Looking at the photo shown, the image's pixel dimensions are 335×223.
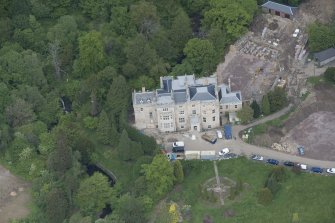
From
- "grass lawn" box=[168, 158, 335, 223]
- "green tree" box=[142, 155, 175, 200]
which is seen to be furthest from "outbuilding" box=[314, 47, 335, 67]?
"green tree" box=[142, 155, 175, 200]

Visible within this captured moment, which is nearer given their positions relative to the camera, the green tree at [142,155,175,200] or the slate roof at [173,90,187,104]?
the green tree at [142,155,175,200]

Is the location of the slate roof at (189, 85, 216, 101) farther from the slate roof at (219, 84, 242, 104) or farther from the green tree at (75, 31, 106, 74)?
the green tree at (75, 31, 106, 74)

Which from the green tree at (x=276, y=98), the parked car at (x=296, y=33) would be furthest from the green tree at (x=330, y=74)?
the parked car at (x=296, y=33)

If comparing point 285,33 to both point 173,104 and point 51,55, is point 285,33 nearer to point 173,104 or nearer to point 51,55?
point 173,104

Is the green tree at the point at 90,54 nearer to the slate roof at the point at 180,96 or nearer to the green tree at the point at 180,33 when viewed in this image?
the green tree at the point at 180,33

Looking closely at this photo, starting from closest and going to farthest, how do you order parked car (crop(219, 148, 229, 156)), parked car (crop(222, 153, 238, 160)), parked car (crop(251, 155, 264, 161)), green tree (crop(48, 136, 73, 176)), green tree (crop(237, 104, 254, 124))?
parked car (crop(251, 155, 264, 161)) → green tree (crop(48, 136, 73, 176)) → parked car (crop(222, 153, 238, 160)) → parked car (crop(219, 148, 229, 156)) → green tree (crop(237, 104, 254, 124))

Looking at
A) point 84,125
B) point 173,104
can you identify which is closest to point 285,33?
point 173,104

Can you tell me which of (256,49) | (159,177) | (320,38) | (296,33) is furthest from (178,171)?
(296,33)

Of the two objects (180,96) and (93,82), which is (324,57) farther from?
(93,82)

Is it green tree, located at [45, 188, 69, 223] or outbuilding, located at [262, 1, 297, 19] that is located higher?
outbuilding, located at [262, 1, 297, 19]
